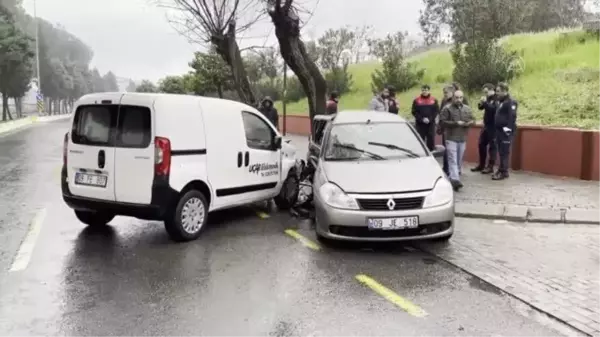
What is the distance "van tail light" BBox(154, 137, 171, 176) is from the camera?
650cm

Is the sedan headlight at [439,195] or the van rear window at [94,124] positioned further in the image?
the van rear window at [94,124]

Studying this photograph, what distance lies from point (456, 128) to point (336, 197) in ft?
14.7

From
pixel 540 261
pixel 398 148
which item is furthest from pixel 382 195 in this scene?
pixel 540 261

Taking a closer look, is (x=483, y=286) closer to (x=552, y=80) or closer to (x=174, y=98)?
(x=174, y=98)

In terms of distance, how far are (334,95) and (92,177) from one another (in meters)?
9.66

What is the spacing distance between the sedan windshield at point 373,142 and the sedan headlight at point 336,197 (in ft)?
2.63

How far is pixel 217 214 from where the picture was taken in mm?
8781

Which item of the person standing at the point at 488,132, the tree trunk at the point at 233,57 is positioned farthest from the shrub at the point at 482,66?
the person standing at the point at 488,132

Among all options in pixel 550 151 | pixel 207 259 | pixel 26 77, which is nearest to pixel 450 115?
pixel 550 151

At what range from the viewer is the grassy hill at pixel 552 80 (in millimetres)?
15727

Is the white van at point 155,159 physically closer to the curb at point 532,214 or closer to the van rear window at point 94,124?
the van rear window at point 94,124

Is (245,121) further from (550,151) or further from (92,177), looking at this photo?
(550,151)

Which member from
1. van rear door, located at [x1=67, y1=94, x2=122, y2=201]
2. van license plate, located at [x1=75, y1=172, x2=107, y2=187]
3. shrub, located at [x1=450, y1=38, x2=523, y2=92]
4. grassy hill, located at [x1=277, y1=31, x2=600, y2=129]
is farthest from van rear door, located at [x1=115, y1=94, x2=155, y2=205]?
shrub, located at [x1=450, y1=38, x2=523, y2=92]

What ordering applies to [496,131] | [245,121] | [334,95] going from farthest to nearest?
[334,95]
[496,131]
[245,121]
